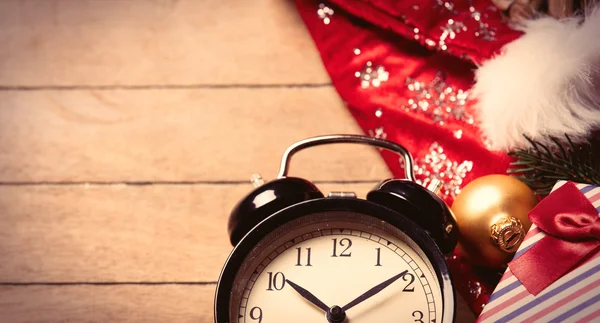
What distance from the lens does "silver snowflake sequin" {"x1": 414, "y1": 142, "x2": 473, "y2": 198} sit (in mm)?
1170

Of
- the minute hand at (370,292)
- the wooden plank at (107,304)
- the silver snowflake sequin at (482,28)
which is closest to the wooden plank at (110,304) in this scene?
the wooden plank at (107,304)

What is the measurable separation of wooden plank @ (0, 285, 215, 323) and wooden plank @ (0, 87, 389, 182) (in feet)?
0.71

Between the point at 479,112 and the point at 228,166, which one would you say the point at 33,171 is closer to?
the point at 228,166

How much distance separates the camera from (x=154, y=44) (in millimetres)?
1312

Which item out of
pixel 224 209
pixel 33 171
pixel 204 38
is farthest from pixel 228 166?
pixel 33 171

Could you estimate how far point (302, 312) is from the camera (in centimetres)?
92

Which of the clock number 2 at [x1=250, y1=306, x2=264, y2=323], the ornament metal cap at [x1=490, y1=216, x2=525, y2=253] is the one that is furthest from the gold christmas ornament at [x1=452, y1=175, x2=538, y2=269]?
the clock number 2 at [x1=250, y1=306, x2=264, y2=323]

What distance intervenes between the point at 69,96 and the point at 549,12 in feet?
3.10

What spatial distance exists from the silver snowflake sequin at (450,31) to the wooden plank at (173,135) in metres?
0.23

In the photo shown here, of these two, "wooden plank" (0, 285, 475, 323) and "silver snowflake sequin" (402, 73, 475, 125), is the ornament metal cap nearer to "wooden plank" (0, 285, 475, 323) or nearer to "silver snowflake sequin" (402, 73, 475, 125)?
"silver snowflake sequin" (402, 73, 475, 125)

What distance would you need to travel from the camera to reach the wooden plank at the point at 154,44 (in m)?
1.29

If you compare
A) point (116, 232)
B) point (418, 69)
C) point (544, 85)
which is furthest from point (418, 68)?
point (116, 232)

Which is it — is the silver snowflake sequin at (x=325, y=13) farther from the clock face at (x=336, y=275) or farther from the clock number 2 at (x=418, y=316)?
the clock number 2 at (x=418, y=316)

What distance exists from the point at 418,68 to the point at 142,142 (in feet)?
1.86
